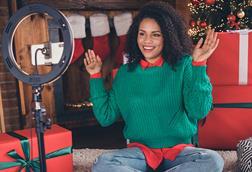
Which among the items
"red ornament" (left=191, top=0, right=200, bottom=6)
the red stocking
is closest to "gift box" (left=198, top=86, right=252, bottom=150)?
"red ornament" (left=191, top=0, right=200, bottom=6)

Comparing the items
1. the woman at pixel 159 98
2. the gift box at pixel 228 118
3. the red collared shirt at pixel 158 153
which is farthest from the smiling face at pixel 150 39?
the gift box at pixel 228 118

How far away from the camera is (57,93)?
3043 millimetres

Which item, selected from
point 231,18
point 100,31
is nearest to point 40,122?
point 231,18

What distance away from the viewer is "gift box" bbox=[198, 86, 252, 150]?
193cm

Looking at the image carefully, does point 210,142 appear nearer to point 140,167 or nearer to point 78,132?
point 140,167

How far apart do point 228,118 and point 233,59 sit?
1.13ft

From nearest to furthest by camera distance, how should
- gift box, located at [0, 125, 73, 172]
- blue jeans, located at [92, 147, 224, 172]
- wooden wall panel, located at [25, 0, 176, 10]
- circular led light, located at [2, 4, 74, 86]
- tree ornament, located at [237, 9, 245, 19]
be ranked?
1. circular led light, located at [2, 4, 74, 86]
2. blue jeans, located at [92, 147, 224, 172]
3. gift box, located at [0, 125, 73, 172]
4. tree ornament, located at [237, 9, 245, 19]
5. wooden wall panel, located at [25, 0, 176, 10]

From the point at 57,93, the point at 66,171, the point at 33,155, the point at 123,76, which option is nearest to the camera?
the point at 123,76

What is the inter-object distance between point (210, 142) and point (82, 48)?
1534 mm

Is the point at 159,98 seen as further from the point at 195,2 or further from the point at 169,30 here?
the point at 195,2

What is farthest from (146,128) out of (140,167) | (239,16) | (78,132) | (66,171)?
(78,132)

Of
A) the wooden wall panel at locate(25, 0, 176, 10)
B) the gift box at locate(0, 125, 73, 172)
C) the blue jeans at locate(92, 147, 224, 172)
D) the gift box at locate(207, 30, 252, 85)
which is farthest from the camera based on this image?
the wooden wall panel at locate(25, 0, 176, 10)

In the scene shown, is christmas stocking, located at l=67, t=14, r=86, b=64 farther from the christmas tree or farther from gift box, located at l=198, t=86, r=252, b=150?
gift box, located at l=198, t=86, r=252, b=150

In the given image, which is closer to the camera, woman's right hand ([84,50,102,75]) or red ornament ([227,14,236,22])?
woman's right hand ([84,50,102,75])
